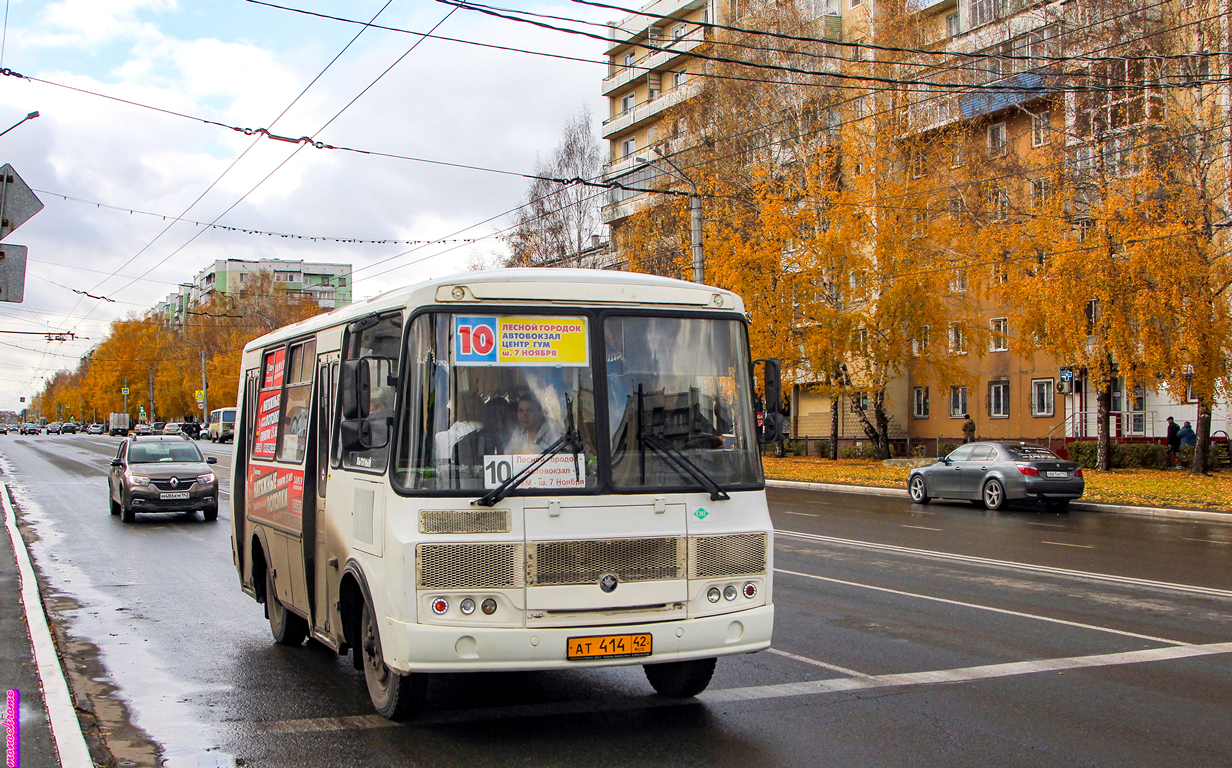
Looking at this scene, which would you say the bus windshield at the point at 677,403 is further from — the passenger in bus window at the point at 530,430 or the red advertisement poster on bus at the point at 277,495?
the red advertisement poster on bus at the point at 277,495

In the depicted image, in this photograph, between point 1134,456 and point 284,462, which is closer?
point 284,462

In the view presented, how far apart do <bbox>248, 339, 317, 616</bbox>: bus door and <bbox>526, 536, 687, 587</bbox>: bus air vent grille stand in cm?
246

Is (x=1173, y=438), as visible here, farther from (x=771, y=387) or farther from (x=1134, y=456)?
(x=771, y=387)

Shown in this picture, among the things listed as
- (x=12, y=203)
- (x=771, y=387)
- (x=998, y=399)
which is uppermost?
(x=12, y=203)

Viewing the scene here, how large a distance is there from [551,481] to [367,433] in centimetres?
106

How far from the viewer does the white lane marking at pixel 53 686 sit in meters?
5.59

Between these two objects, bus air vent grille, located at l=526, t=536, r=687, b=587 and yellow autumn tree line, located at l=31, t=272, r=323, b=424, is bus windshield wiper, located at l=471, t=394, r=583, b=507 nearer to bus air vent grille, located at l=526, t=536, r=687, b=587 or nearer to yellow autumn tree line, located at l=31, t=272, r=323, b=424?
bus air vent grille, located at l=526, t=536, r=687, b=587

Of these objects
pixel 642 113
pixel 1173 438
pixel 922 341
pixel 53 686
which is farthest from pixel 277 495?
pixel 642 113

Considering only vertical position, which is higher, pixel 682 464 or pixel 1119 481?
pixel 682 464

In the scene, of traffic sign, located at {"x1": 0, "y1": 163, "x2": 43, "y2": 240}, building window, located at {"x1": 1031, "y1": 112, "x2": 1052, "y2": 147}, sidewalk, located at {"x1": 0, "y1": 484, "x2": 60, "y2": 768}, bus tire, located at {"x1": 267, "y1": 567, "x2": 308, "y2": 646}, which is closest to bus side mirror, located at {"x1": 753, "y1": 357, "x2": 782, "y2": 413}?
bus tire, located at {"x1": 267, "y1": 567, "x2": 308, "y2": 646}

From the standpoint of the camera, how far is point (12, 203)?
9594 mm

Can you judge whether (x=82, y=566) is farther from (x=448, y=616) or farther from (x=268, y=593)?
(x=448, y=616)

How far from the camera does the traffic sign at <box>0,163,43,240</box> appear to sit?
951 centimetres

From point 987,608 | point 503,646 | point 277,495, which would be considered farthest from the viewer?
point 987,608
